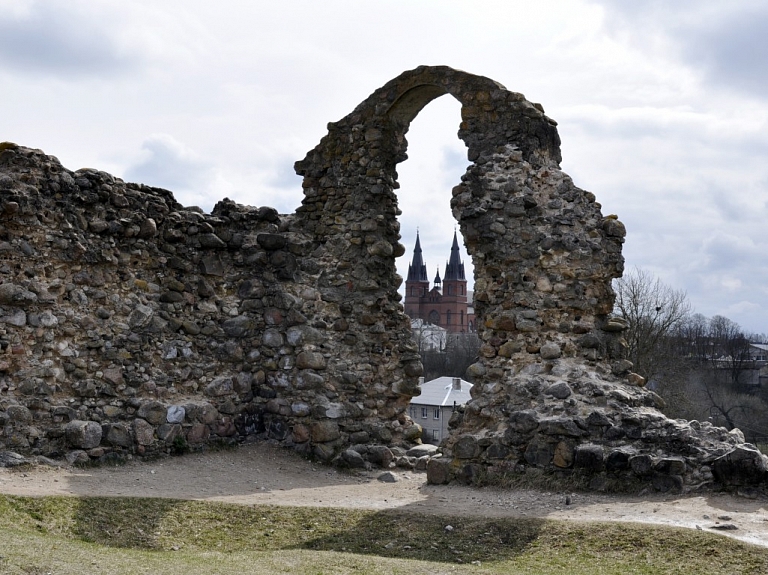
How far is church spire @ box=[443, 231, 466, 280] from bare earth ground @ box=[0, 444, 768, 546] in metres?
101

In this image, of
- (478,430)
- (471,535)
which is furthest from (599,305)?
(471,535)

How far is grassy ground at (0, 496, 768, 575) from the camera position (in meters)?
5.95

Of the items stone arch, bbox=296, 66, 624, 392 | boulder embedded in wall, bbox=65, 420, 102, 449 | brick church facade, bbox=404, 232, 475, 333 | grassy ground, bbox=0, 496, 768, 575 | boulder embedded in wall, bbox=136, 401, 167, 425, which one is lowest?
grassy ground, bbox=0, 496, 768, 575

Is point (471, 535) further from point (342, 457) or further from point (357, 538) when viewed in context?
point (342, 457)

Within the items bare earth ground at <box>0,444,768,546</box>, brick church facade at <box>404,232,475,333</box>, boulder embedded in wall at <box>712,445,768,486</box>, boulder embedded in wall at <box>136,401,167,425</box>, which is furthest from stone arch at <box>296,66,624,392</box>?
brick church facade at <box>404,232,475,333</box>

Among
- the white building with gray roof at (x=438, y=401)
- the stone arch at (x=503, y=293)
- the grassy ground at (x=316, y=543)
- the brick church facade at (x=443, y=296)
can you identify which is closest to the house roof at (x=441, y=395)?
the white building with gray roof at (x=438, y=401)

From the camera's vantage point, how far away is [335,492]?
9156 mm

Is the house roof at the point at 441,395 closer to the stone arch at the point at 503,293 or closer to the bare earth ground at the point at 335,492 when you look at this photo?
the stone arch at the point at 503,293

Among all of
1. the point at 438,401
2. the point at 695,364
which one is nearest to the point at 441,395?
→ the point at 438,401

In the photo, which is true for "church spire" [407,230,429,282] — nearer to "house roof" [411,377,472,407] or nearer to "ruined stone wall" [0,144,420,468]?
"house roof" [411,377,472,407]

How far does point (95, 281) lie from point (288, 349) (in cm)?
263

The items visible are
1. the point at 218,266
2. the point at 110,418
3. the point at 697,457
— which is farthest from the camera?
the point at 218,266

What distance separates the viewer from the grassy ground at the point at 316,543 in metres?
5.95

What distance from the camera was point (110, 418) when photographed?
10.0m
